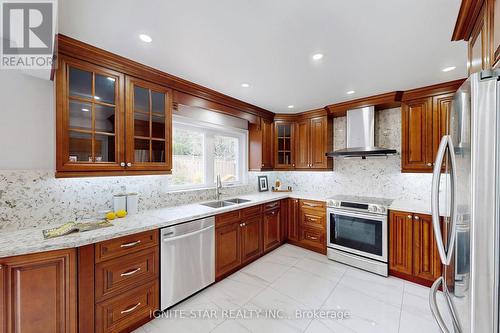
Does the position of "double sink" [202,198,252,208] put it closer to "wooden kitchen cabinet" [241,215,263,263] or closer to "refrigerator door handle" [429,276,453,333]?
"wooden kitchen cabinet" [241,215,263,263]

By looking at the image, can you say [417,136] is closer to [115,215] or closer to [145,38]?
[145,38]

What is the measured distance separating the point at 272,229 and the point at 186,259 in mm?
1670

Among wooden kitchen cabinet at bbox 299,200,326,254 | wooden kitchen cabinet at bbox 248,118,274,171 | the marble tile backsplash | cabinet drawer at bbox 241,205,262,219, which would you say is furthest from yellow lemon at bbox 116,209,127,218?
wooden kitchen cabinet at bbox 299,200,326,254

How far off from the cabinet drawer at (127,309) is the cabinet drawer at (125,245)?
358 millimetres

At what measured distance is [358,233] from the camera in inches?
114

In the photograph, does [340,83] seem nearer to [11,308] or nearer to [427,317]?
[427,317]

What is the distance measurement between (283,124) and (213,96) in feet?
5.69

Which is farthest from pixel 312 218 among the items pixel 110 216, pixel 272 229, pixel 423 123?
pixel 110 216

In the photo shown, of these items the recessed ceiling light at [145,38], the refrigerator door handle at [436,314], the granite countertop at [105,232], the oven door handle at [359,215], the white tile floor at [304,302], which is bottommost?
the white tile floor at [304,302]

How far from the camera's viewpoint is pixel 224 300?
2.19 metres

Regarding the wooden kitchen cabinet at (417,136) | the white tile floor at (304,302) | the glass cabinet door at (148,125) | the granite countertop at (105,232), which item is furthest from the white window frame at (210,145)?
the wooden kitchen cabinet at (417,136)

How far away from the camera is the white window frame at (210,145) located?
2877 mm

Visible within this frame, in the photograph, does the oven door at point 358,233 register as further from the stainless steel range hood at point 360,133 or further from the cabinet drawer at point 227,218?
the cabinet drawer at point 227,218

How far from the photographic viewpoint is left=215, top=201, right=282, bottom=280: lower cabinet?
251 cm
